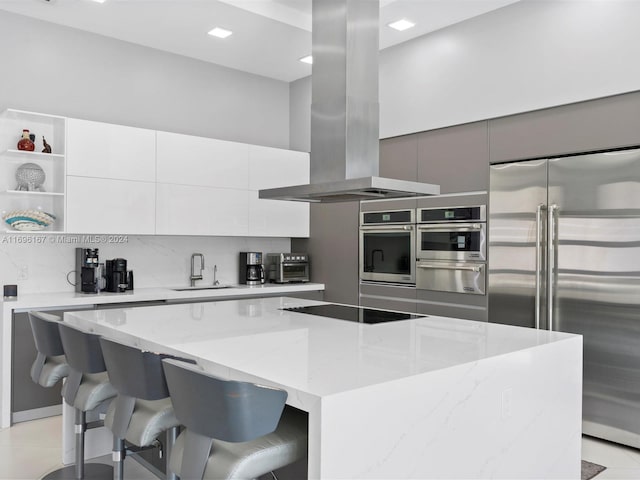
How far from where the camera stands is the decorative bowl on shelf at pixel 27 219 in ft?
13.4

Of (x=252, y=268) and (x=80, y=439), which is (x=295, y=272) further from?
(x=80, y=439)

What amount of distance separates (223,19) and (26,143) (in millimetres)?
1776

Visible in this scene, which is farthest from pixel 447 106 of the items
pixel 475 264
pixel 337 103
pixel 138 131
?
pixel 138 131

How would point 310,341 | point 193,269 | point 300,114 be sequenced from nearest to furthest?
point 310,341, point 193,269, point 300,114

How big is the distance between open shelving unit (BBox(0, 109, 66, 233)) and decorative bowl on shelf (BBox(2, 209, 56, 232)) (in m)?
0.05

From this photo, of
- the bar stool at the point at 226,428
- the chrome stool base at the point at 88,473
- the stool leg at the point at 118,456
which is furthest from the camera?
the chrome stool base at the point at 88,473

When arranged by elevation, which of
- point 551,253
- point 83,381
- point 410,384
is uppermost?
point 551,253

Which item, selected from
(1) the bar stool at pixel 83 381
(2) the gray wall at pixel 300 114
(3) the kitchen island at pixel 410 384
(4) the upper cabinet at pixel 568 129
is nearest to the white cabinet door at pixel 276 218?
(2) the gray wall at pixel 300 114

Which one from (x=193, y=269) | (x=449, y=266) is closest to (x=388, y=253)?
(x=449, y=266)

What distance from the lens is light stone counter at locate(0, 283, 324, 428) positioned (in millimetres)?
3770

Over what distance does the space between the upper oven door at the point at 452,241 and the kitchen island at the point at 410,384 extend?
143 cm

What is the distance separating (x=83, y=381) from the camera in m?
2.68

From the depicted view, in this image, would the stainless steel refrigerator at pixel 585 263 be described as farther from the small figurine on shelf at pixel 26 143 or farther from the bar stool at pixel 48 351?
the small figurine on shelf at pixel 26 143

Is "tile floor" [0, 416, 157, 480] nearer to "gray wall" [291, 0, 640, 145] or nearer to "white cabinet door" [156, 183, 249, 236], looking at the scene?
"white cabinet door" [156, 183, 249, 236]
